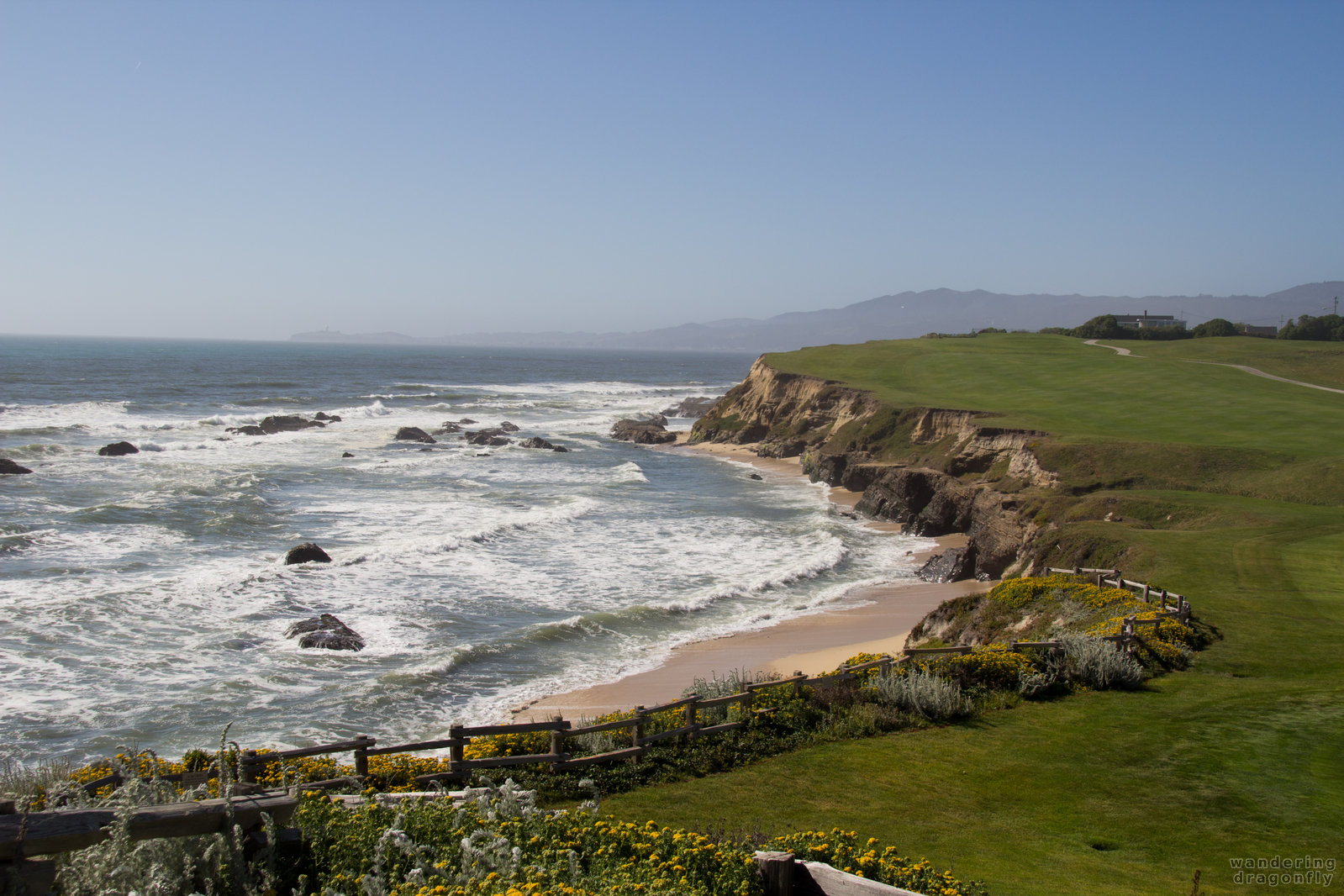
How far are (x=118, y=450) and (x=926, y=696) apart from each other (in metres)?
56.5

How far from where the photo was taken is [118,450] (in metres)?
54.7

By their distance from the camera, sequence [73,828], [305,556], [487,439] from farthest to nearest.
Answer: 1. [487,439]
2. [305,556]
3. [73,828]

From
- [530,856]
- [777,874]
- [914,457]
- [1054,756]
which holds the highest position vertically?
[777,874]

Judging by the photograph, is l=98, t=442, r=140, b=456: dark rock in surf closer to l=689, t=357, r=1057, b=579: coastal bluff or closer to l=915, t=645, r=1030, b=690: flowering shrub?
l=689, t=357, r=1057, b=579: coastal bluff

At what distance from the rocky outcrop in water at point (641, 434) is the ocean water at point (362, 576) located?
7.36 metres

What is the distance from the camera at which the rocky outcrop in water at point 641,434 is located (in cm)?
7131

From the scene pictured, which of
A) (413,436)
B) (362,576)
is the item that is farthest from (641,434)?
(362,576)

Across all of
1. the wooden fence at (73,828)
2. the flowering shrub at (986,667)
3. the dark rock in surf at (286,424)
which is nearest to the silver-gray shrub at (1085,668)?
the flowering shrub at (986,667)

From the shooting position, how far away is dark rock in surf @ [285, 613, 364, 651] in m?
21.6

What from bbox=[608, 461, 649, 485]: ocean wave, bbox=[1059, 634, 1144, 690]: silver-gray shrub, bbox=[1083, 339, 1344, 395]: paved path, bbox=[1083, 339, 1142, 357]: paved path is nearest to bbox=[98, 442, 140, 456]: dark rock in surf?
bbox=[608, 461, 649, 485]: ocean wave

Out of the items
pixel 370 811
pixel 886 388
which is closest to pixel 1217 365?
pixel 886 388

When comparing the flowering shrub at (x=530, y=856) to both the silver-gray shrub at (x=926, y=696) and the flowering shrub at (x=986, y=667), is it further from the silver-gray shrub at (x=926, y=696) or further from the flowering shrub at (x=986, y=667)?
the flowering shrub at (x=986, y=667)

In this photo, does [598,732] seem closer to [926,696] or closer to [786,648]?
[926,696]

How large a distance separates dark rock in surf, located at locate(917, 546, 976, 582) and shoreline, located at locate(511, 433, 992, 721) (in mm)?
542
